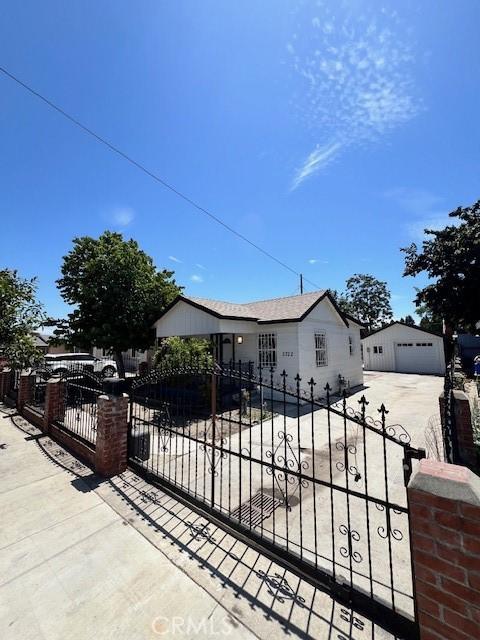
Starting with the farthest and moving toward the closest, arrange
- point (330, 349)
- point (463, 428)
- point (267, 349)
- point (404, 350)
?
1. point (404, 350)
2. point (330, 349)
3. point (267, 349)
4. point (463, 428)

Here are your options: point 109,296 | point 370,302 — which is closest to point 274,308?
point 109,296

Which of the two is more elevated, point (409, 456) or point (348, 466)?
point (409, 456)

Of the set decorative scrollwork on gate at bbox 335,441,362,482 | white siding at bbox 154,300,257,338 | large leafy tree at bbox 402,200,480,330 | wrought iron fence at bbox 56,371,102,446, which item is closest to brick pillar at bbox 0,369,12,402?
wrought iron fence at bbox 56,371,102,446

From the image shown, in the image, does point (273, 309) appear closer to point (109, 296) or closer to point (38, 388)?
point (109, 296)

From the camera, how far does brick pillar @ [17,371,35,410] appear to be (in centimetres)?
930

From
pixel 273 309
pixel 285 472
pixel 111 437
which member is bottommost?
pixel 111 437

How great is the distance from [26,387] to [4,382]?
11.3 feet

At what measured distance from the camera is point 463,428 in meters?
5.07

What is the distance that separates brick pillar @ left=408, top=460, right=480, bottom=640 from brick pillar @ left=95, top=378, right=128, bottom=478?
467 cm

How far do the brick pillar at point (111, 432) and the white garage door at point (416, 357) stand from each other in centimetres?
2372

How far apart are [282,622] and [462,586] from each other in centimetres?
146

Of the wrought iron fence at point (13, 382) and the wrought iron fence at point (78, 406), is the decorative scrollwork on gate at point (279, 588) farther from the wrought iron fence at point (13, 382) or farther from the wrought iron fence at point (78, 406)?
the wrought iron fence at point (13, 382)

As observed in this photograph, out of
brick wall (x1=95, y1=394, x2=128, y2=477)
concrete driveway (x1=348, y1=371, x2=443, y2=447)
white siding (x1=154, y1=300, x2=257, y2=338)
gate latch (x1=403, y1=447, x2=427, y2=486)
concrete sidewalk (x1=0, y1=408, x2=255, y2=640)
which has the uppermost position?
white siding (x1=154, y1=300, x2=257, y2=338)

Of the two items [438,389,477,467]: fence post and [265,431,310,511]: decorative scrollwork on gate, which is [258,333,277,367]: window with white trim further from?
[438,389,477,467]: fence post
